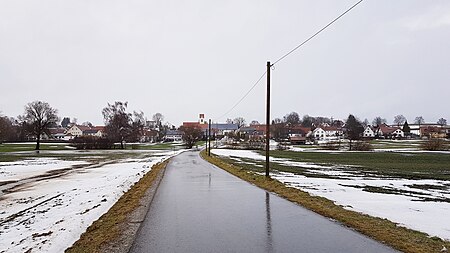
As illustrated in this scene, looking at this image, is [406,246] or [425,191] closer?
[406,246]

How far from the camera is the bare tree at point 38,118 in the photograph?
86750 mm

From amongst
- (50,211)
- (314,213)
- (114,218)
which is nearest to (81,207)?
(50,211)

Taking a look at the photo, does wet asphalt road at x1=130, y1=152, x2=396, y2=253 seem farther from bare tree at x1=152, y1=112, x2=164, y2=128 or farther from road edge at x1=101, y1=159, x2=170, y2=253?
bare tree at x1=152, y1=112, x2=164, y2=128

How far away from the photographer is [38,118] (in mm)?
87625

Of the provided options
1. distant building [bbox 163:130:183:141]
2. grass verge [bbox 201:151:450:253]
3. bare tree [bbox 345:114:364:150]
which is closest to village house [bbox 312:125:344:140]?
bare tree [bbox 345:114:364:150]

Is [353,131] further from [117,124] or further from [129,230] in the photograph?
[129,230]

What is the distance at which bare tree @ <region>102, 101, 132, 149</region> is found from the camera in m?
98.0

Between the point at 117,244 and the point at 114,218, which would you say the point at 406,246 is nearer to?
the point at 117,244

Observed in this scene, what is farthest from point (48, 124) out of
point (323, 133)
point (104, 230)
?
point (323, 133)

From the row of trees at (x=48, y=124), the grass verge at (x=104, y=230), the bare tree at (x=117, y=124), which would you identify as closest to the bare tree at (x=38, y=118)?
the row of trees at (x=48, y=124)

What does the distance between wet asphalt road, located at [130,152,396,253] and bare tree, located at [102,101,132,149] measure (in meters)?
88.9

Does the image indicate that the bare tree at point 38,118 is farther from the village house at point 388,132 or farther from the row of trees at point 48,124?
the village house at point 388,132

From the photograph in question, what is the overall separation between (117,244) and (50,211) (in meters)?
6.40

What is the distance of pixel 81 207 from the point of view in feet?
40.3
